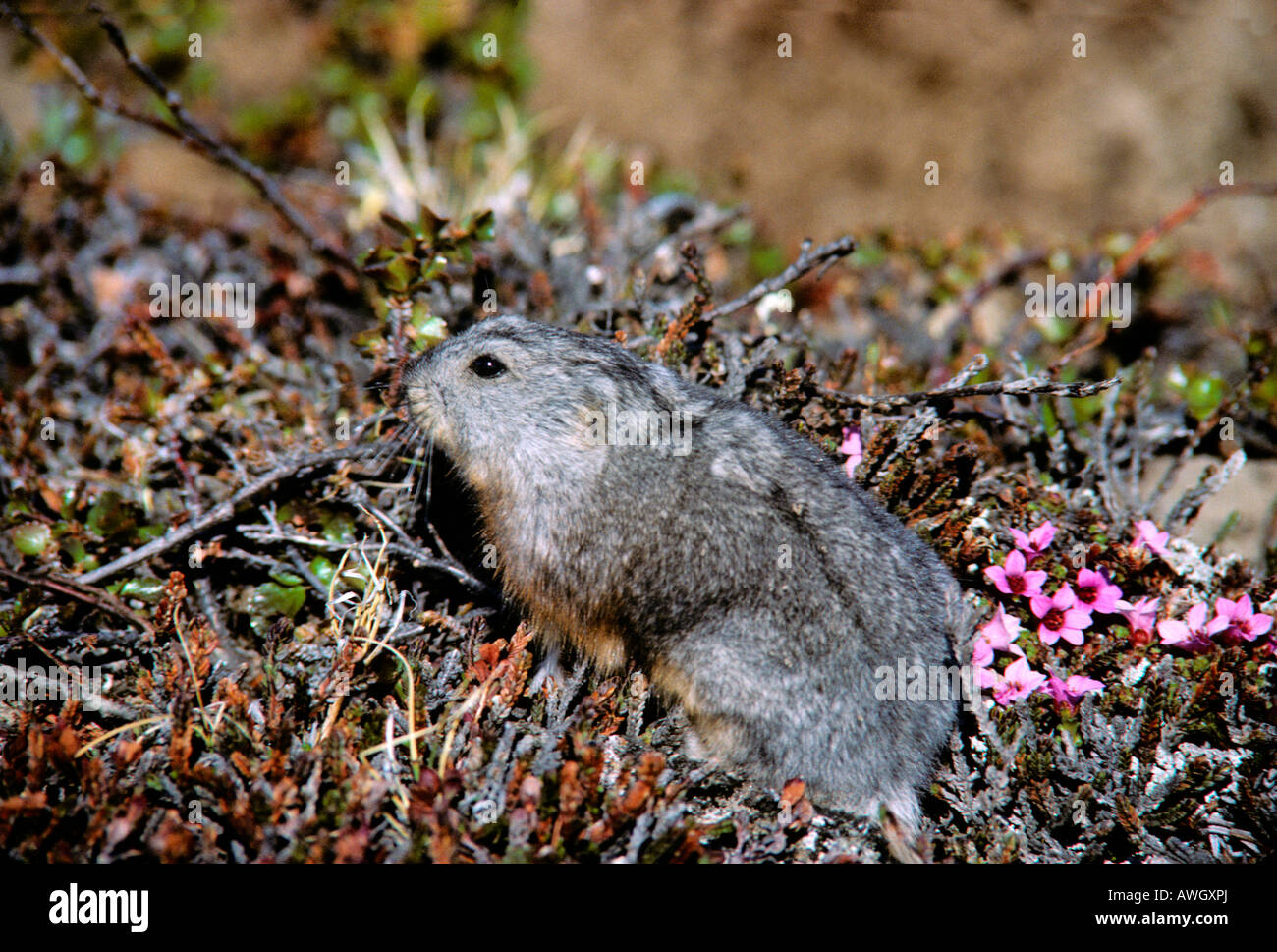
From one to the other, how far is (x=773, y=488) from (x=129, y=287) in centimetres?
536

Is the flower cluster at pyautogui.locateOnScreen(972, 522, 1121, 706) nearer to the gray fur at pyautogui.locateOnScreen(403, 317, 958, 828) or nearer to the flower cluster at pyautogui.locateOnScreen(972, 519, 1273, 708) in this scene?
the flower cluster at pyautogui.locateOnScreen(972, 519, 1273, 708)

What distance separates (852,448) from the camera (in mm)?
4832

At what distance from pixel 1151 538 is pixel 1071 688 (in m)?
0.99

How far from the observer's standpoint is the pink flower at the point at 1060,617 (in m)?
4.20

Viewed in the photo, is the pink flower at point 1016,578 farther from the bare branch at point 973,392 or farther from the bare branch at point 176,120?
the bare branch at point 176,120

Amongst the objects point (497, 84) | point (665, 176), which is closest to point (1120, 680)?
point (665, 176)

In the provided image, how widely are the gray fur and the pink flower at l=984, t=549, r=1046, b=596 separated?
0.97ft

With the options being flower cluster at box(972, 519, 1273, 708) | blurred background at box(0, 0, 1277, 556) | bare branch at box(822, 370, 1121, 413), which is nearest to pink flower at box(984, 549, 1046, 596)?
flower cluster at box(972, 519, 1273, 708)

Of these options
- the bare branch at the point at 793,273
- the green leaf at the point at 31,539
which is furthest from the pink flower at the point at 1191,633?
the green leaf at the point at 31,539

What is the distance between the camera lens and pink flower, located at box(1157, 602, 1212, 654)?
4.20 metres

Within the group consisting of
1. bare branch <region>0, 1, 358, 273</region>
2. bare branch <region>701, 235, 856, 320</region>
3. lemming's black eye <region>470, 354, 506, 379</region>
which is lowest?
lemming's black eye <region>470, 354, 506, 379</region>

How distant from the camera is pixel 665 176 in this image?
27.7 ft
